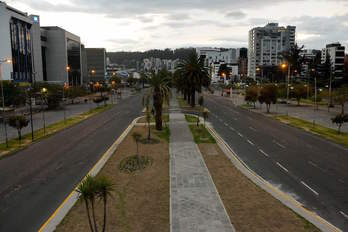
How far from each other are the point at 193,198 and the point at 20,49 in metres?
97.7

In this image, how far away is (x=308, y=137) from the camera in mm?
36312

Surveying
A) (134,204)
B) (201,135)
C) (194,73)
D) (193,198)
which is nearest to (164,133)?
(201,135)

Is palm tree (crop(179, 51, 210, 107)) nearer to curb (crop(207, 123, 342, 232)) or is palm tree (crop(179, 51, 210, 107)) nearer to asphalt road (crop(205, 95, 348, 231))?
asphalt road (crop(205, 95, 348, 231))

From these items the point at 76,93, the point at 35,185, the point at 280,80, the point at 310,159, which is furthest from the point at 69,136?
the point at 280,80

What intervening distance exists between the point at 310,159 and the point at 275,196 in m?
10.4

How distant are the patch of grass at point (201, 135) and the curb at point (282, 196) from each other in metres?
4.56

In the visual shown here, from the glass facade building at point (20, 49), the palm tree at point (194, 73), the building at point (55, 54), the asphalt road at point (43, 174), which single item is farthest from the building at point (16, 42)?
the asphalt road at point (43, 174)

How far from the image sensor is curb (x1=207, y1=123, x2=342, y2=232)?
48.1ft

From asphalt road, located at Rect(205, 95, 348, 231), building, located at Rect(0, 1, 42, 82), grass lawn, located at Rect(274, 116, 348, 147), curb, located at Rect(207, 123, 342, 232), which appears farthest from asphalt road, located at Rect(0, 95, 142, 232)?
building, located at Rect(0, 1, 42, 82)

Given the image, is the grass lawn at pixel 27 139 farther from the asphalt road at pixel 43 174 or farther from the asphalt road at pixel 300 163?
the asphalt road at pixel 300 163

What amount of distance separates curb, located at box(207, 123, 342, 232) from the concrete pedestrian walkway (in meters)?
2.86

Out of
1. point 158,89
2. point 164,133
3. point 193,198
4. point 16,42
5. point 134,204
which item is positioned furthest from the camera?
point 16,42

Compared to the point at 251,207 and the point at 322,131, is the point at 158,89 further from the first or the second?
the point at 251,207

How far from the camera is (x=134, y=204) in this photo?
55.1ft
